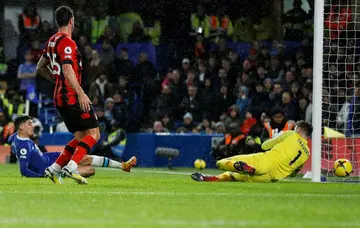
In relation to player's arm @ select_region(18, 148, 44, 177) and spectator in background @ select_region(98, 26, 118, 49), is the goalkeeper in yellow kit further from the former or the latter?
spectator in background @ select_region(98, 26, 118, 49)

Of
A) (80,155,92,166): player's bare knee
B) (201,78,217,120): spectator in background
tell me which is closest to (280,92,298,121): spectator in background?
(201,78,217,120): spectator in background

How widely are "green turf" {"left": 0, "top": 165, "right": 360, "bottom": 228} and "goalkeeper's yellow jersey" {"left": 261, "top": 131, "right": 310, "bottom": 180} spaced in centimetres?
86

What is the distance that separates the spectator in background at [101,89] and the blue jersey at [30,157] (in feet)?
31.9

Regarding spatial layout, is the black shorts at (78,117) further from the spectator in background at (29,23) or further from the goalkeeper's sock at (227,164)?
the spectator in background at (29,23)

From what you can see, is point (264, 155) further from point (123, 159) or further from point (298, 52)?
point (298, 52)

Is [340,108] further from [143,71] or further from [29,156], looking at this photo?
[29,156]

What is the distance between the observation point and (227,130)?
67.3ft

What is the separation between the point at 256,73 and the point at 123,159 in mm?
4157

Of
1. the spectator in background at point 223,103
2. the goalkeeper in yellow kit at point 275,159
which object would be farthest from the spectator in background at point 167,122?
the goalkeeper in yellow kit at point 275,159

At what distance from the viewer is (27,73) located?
24.0 metres

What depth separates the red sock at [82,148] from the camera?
38.5ft

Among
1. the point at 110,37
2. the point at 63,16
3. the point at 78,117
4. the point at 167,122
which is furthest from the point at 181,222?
the point at 110,37

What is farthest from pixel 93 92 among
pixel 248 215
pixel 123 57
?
pixel 248 215

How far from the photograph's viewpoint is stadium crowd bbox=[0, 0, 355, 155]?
71.9 ft
